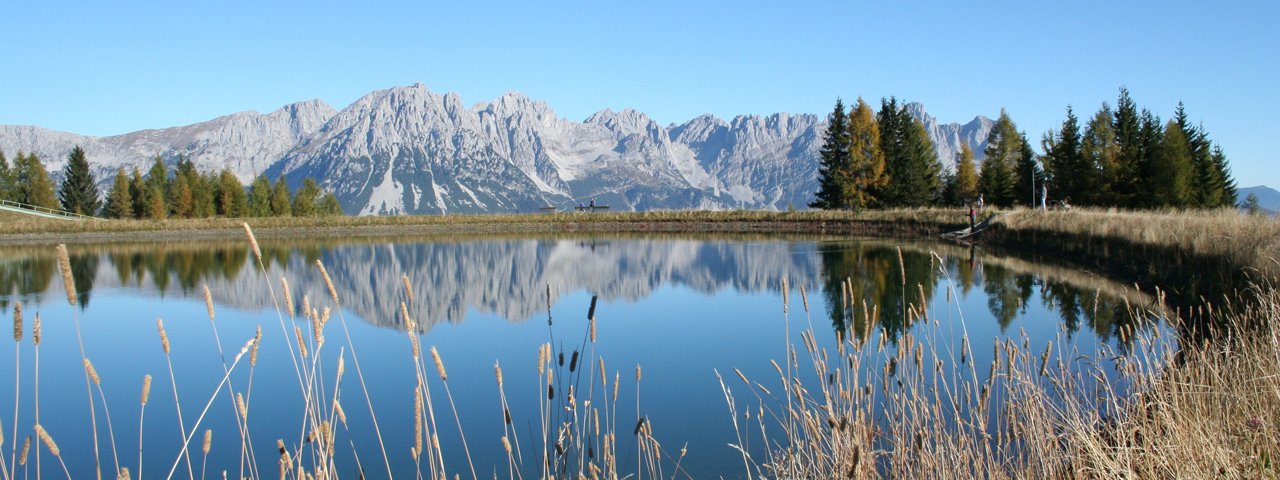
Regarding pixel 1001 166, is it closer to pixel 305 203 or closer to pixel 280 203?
pixel 305 203

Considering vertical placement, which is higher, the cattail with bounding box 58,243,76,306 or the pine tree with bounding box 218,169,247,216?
the pine tree with bounding box 218,169,247,216

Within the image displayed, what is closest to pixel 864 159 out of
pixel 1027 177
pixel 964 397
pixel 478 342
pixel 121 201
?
pixel 1027 177

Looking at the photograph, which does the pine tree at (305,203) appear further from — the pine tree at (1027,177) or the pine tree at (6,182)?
the pine tree at (1027,177)

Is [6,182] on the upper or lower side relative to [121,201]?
upper

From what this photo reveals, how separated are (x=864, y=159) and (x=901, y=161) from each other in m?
2.14

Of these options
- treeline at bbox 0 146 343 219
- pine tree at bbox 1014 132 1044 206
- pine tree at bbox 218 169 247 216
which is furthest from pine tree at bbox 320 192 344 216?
pine tree at bbox 1014 132 1044 206

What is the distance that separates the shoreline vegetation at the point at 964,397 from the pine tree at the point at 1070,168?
790 cm

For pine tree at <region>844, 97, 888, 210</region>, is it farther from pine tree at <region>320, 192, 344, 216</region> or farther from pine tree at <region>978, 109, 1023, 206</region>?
pine tree at <region>320, 192, 344, 216</region>

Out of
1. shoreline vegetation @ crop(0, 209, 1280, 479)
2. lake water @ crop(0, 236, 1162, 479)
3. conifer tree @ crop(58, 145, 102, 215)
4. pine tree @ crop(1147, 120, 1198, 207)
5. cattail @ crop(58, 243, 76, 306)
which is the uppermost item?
conifer tree @ crop(58, 145, 102, 215)

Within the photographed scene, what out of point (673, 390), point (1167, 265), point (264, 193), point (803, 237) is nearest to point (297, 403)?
point (673, 390)

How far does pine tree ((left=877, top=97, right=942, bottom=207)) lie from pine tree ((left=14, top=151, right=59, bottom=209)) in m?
66.5

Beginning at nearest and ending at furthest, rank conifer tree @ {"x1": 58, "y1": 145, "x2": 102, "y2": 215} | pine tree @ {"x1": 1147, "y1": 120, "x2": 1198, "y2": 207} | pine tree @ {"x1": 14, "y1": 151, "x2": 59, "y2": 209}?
1. pine tree @ {"x1": 1147, "y1": 120, "x2": 1198, "y2": 207}
2. pine tree @ {"x1": 14, "y1": 151, "x2": 59, "y2": 209}
3. conifer tree @ {"x1": 58, "y1": 145, "x2": 102, "y2": 215}

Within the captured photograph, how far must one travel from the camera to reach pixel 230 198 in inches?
2940

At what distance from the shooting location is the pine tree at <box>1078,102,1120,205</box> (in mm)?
42062
